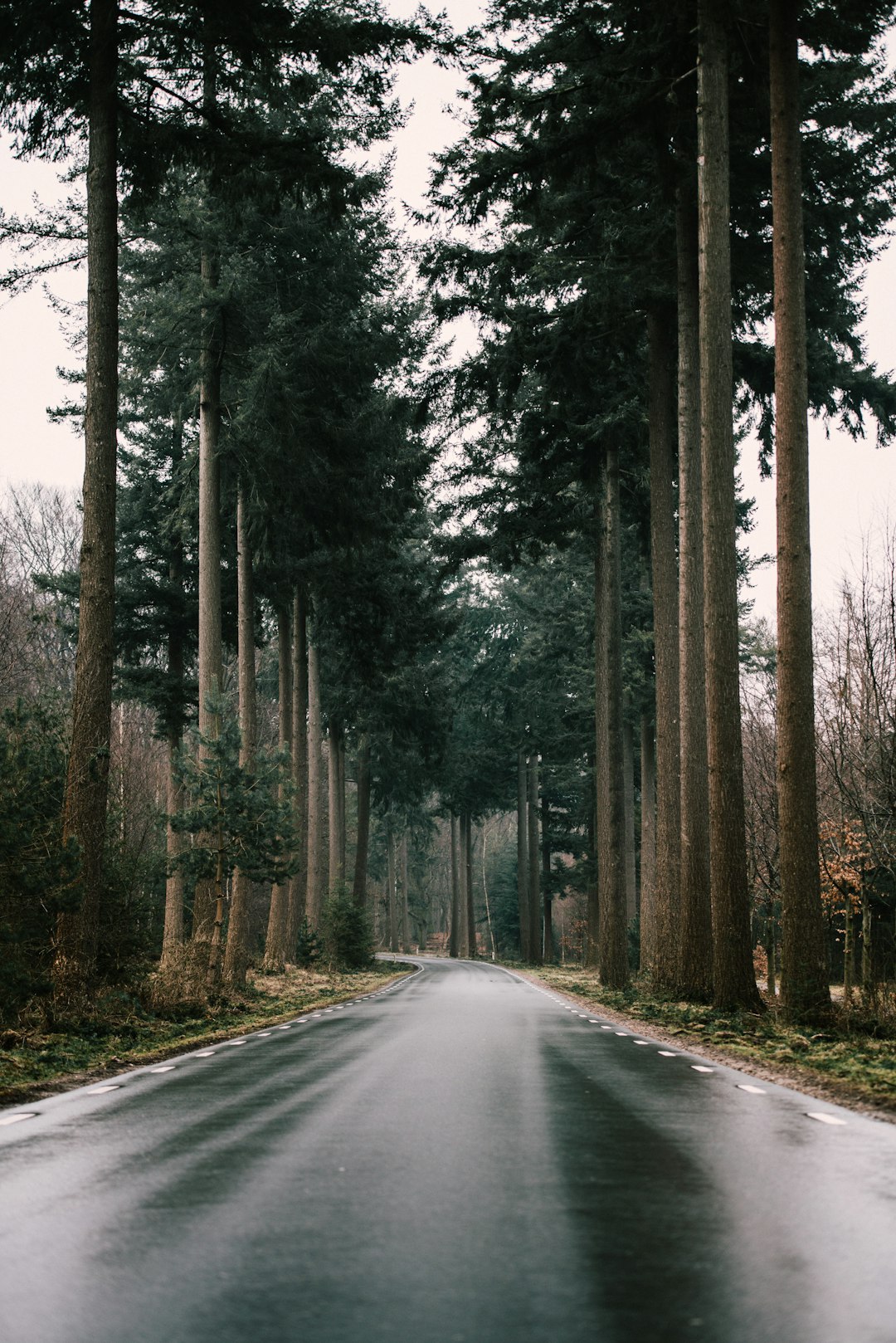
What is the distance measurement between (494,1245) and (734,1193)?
1391mm

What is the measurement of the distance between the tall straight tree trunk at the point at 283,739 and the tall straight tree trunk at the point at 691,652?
13973mm

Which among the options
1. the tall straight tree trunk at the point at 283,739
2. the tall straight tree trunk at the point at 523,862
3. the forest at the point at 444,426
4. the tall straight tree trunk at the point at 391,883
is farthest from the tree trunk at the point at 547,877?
the tall straight tree trunk at the point at 283,739

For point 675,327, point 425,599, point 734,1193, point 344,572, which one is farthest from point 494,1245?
Result: point 425,599

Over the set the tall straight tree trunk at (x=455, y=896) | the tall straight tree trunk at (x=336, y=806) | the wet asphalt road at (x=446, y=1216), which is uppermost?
the tall straight tree trunk at (x=336, y=806)

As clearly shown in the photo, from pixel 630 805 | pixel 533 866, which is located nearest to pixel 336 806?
pixel 630 805

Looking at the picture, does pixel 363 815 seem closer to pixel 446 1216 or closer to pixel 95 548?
pixel 95 548

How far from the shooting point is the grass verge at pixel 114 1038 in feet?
34.0

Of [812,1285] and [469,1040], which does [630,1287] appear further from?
[469,1040]

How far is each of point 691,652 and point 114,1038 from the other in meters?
Answer: 10.6

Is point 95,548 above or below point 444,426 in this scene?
below

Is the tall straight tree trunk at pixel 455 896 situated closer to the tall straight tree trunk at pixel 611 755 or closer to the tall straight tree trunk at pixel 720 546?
the tall straight tree trunk at pixel 611 755

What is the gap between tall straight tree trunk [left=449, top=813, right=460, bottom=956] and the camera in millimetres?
71250

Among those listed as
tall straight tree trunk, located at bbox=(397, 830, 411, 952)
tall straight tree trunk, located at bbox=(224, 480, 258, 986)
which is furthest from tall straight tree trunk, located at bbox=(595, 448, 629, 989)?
tall straight tree trunk, located at bbox=(397, 830, 411, 952)

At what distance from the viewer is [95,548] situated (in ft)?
51.6
